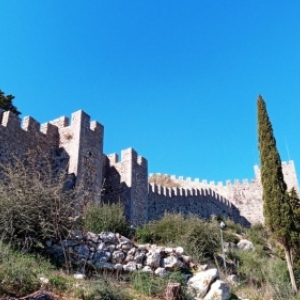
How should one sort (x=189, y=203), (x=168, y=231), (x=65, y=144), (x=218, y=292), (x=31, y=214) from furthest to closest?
1. (x=189, y=203)
2. (x=65, y=144)
3. (x=168, y=231)
4. (x=31, y=214)
5. (x=218, y=292)

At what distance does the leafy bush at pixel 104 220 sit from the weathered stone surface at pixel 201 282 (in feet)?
11.8

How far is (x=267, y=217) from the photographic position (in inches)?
523

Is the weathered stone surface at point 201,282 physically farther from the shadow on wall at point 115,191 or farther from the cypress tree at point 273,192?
the shadow on wall at point 115,191

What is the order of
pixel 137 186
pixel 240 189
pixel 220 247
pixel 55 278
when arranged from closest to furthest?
pixel 55 278, pixel 220 247, pixel 137 186, pixel 240 189

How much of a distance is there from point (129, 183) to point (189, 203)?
390 inches

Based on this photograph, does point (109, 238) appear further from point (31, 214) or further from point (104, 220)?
point (31, 214)

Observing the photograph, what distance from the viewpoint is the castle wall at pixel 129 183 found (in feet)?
59.3

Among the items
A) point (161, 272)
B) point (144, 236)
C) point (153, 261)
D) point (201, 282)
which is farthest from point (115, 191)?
point (201, 282)

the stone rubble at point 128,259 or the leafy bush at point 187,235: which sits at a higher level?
the leafy bush at point 187,235

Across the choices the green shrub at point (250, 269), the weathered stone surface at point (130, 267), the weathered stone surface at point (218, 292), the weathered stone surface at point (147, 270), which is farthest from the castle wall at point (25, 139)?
the green shrub at point (250, 269)

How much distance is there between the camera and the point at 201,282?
877cm

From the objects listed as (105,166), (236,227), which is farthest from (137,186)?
(236,227)

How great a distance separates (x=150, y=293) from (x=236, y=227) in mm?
16308

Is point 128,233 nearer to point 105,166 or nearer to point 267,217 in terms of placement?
point 267,217
